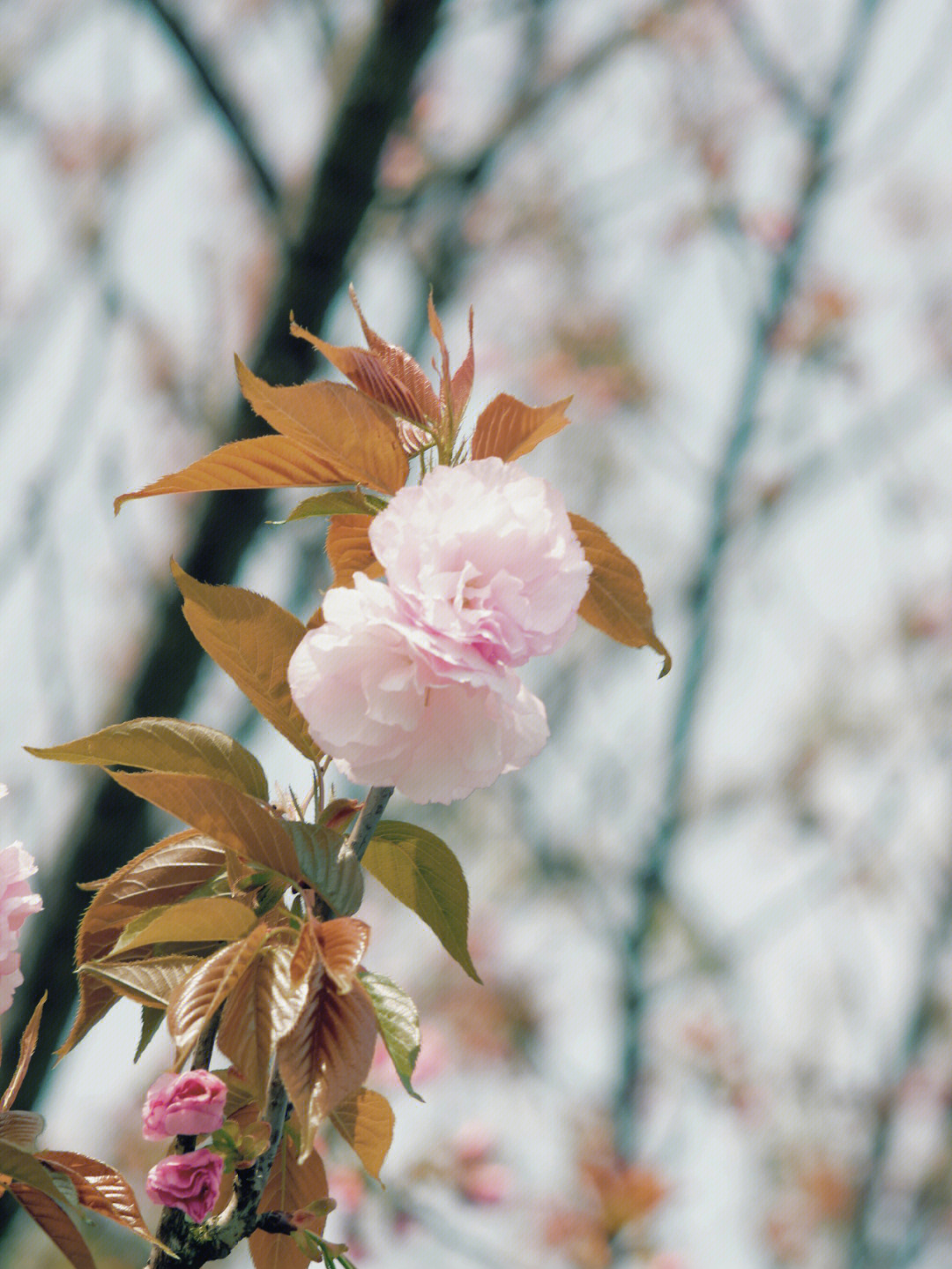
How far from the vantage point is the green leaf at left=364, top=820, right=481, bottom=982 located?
278 mm

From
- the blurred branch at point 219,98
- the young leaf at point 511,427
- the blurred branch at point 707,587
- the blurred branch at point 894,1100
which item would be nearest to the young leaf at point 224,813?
the young leaf at point 511,427

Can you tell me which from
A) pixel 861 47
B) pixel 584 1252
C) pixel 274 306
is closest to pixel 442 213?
pixel 274 306

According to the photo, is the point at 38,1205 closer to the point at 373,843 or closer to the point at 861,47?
the point at 373,843

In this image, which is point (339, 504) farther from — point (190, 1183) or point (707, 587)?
point (707, 587)

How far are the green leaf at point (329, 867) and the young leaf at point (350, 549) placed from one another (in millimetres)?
71

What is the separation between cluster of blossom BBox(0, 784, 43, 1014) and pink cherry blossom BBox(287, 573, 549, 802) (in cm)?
9

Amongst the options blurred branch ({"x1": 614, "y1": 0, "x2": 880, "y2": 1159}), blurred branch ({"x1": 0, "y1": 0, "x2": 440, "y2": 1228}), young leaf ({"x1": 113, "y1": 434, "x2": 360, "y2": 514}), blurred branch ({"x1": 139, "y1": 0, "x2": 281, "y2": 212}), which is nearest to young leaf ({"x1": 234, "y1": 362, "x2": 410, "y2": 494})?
young leaf ({"x1": 113, "y1": 434, "x2": 360, "y2": 514})

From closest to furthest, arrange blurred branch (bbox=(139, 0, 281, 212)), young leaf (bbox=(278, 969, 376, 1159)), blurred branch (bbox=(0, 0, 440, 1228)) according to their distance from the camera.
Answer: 1. young leaf (bbox=(278, 969, 376, 1159))
2. blurred branch (bbox=(0, 0, 440, 1228))
3. blurred branch (bbox=(139, 0, 281, 212))

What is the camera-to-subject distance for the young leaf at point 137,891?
0.27m

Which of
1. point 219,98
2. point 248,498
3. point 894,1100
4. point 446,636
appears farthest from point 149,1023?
point 894,1100

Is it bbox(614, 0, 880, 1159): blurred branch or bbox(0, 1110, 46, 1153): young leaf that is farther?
bbox(614, 0, 880, 1159): blurred branch

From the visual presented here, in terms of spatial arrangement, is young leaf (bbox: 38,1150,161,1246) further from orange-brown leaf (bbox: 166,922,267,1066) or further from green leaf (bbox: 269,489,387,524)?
green leaf (bbox: 269,489,387,524)

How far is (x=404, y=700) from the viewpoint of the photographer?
0.85 feet

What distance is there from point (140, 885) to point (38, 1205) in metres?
0.07
